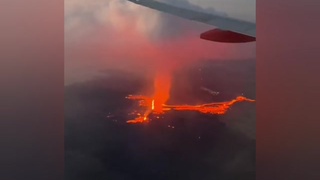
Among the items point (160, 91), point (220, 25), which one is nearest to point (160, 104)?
point (160, 91)

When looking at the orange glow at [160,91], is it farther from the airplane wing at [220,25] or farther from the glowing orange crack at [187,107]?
the airplane wing at [220,25]

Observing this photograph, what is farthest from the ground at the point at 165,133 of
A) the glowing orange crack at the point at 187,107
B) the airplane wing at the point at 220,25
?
the airplane wing at the point at 220,25

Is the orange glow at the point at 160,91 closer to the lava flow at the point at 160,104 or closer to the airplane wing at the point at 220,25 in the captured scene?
the lava flow at the point at 160,104

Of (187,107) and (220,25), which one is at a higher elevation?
(220,25)

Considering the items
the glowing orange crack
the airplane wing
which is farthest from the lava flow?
the airplane wing

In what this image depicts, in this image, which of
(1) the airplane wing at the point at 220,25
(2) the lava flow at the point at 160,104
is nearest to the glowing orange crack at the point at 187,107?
(2) the lava flow at the point at 160,104

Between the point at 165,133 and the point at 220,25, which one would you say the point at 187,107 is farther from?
the point at 220,25

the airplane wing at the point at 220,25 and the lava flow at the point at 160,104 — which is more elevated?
the airplane wing at the point at 220,25

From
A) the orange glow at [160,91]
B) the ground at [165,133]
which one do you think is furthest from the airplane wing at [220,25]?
the orange glow at [160,91]

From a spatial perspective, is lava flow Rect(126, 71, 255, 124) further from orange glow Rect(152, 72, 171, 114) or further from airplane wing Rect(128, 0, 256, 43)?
airplane wing Rect(128, 0, 256, 43)

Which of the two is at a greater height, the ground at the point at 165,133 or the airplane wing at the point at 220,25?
the airplane wing at the point at 220,25
